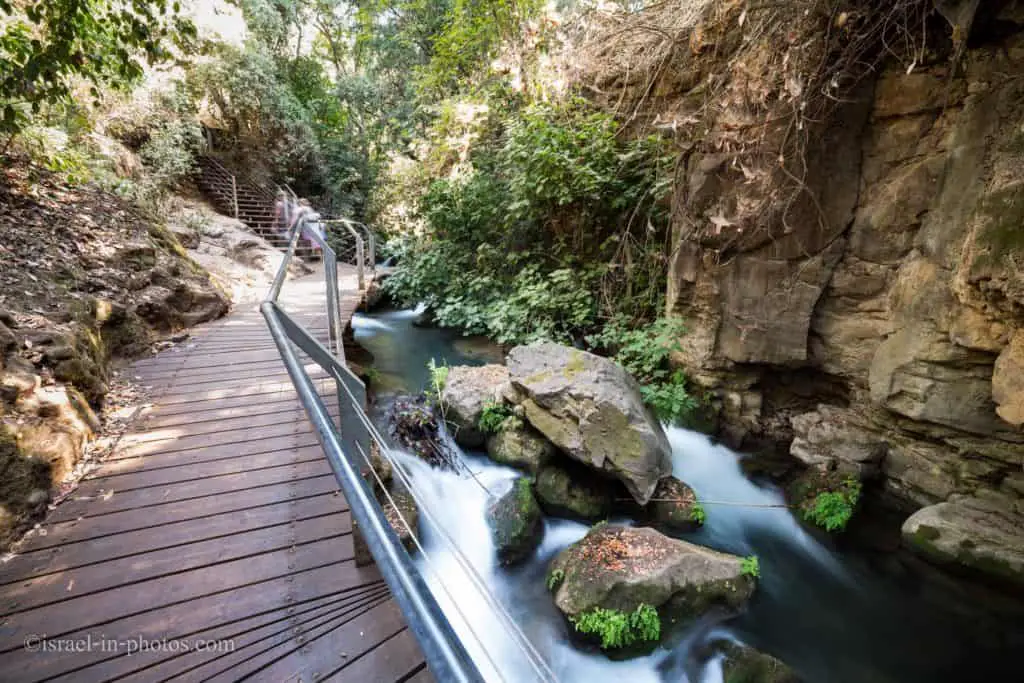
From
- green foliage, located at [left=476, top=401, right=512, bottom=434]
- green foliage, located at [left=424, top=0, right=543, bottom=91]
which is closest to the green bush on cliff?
green foliage, located at [left=476, top=401, right=512, bottom=434]

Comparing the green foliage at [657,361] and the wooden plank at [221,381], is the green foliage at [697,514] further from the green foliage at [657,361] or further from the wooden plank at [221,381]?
the wooden plank at [221,381]

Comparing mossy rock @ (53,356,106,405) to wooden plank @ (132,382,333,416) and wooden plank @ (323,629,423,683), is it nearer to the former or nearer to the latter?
wooden plank @ (132,382,333,416)

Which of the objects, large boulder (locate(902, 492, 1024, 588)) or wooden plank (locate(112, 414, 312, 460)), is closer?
wooden plank (locate(112, 414, 312, 460))

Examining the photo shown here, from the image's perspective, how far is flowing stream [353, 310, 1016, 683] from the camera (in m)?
3.20

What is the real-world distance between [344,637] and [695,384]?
15.8 feet

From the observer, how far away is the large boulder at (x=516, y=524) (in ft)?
13.1

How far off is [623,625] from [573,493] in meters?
1.42

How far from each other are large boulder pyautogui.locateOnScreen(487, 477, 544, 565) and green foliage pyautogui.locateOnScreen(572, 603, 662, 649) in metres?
0.94

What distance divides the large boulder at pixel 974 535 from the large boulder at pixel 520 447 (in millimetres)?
3396

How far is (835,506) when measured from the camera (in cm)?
423

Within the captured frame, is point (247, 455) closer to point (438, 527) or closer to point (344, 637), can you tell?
point (344, 637)

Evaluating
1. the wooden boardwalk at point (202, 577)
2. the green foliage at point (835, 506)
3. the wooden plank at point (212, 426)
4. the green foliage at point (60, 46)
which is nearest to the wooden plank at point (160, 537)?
the wooden boardwalk at point (202, 577)

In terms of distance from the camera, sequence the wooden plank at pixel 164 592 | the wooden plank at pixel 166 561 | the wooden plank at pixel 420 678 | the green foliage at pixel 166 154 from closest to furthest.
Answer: the wooden plank at pixel 420 678, the wooden plank at pixel 164 592, the wooden plank at pixel 166 561, the green foliage at pixel 166 154

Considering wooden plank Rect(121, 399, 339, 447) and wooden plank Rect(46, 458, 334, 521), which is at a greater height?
wooden plank Rect(121, 399, 339, 447)
